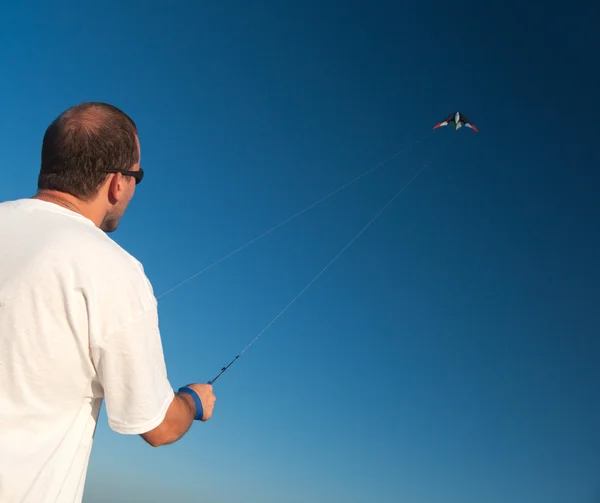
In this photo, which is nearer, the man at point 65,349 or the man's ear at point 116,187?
the man at point 65,349

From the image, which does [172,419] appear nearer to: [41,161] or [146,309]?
[146,309]

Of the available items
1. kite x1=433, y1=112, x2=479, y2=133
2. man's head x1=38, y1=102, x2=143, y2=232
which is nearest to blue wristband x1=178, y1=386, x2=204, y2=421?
man's head x1=38, y1=102, x2=143, y2=232

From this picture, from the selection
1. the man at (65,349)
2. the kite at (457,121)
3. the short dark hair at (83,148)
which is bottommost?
the man at (65,349)

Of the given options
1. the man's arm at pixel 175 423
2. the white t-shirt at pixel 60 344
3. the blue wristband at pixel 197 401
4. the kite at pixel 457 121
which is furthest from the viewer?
the kite at pixel 457 121

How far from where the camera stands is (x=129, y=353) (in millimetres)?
1791

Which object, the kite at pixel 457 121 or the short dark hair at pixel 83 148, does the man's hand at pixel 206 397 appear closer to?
the short dark hair at pixel 83 148

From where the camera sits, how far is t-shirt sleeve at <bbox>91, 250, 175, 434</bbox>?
1771mm

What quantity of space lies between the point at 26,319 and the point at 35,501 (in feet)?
1.63

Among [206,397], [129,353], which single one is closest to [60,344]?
[129,353]

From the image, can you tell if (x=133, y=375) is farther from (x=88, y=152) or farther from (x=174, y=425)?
(x=88, y=152)

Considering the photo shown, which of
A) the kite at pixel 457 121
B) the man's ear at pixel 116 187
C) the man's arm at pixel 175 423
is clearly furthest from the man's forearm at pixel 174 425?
the kite at pixel 457 121

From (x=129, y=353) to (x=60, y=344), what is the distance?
0.64ft

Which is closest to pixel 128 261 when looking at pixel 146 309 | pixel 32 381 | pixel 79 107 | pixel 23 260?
pixel 146 309

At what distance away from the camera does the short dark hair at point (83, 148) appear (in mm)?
1979
